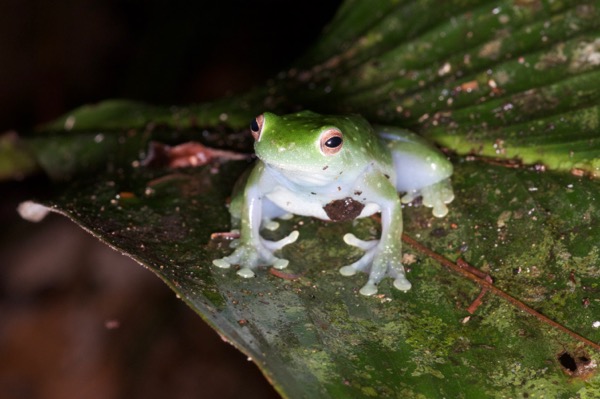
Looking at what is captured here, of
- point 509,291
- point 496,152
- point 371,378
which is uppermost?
point 496,152

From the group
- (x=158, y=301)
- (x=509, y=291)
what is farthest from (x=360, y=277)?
(x=158, y=301)

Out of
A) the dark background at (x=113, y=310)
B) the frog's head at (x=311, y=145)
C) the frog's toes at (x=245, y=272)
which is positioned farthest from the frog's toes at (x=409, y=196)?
the dark background at (x=113, y=310)

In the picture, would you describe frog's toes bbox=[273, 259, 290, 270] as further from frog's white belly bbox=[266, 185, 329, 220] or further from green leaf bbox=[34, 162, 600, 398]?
frog's white belly bbox=[266, 185, 329, 220]

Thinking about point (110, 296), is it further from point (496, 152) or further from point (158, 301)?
point (496, 152)

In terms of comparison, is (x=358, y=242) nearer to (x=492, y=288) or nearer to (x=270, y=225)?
(x=270, y=225)

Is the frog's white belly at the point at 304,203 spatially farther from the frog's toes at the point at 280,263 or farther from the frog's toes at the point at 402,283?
the frog's toes at the point at 402,283
